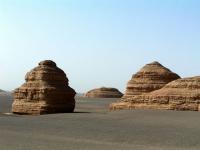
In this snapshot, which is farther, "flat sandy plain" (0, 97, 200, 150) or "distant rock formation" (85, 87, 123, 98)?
"distant rock formation" (85, 87, 123, 98)

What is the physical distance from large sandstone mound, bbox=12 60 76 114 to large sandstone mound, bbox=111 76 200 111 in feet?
17.8

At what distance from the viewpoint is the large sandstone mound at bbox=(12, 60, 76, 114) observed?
30812mm

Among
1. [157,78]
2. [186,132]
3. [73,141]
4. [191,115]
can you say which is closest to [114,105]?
[157,78]

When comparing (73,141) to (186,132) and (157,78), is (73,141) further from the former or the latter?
(157,78)

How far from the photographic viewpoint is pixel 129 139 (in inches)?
621

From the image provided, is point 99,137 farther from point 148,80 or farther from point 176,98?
point 148,80

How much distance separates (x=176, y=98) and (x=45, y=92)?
9.15 metres

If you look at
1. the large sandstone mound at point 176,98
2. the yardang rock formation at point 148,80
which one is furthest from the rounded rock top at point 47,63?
the yardang rock formation at point 148,80

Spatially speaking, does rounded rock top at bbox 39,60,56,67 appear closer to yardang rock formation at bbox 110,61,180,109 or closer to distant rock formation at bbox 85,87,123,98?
yardang rock formation at bbox 110,61,180,109

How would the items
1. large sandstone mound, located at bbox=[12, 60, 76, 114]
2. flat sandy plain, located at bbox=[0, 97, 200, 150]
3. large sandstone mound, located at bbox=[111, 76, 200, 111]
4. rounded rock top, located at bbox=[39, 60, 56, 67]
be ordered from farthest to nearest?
1. rounded rock top, located at bbox=[39, 60, 56, 67]
2. large sandstone mound, located at bbox=[12, 60, 76, 114]
3. large sandstone mound, located at bbox=[111, 76, 200, 111]
4. flat sandy plain, located at bbox=[0, 97, 200, 150]

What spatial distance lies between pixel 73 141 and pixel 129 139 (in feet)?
A: 6.69

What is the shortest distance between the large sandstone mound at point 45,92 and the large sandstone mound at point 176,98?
5.41 metres

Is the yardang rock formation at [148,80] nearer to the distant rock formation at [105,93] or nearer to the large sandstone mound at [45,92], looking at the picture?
the large sandstone mound at [45,92]

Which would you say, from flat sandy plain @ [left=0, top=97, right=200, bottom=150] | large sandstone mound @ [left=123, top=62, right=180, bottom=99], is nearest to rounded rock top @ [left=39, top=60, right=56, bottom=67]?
large sandstone mound @ [left=123, top=62, right=180, bottom=99]
